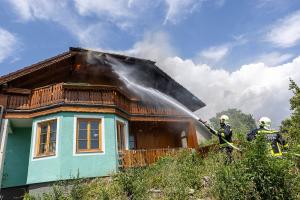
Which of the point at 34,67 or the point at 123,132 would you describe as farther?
the point at 123,132

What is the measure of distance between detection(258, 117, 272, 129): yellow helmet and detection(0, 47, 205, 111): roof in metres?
11.3

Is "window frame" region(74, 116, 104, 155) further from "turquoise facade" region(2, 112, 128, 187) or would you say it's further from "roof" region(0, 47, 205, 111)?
"roof" region(0, 47, 205, 111)

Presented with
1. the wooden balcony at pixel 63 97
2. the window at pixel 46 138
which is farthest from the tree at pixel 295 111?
the window at pixel 46 138

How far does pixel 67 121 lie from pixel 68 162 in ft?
6.93

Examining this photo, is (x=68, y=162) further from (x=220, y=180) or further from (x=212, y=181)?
(x=220, y=180)

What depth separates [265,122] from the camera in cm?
870

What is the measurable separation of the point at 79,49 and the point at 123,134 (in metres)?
5.78

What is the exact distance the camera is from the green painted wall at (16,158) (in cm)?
1452

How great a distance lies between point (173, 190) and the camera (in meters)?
8.77

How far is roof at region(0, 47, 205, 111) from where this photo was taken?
15.2 meters

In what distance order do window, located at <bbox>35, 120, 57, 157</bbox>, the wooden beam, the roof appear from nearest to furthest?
window, located at <bbox>35, 120, 57, 157</bbox> < the wooden beam < the roof

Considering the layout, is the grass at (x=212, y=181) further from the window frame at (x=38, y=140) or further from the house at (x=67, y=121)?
the window frame at (x=38, y=140)

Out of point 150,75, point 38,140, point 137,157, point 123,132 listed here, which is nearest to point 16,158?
point 38,140

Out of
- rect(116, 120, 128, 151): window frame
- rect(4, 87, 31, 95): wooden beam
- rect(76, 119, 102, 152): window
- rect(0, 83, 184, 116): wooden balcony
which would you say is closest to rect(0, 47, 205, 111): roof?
rect(4, 87, 31, 95): wooden beam
